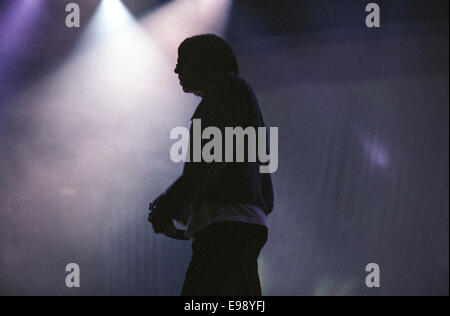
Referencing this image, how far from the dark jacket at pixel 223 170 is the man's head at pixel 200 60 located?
65 millimetres

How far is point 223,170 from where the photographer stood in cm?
117

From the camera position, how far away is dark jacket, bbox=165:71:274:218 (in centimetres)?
109

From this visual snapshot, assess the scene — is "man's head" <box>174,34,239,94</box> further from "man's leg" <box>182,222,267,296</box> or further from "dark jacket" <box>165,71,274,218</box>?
"man's leg" <box>182,222,267,296</box>

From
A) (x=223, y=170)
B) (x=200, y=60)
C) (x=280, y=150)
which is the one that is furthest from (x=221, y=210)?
(x=280, y=150)

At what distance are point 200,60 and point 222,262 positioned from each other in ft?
1.81

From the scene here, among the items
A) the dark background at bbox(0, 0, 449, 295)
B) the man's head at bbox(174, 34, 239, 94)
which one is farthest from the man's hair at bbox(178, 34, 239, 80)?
the dark background at bbox(0, 0, 449, 295)

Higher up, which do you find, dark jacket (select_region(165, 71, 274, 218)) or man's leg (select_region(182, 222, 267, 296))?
Result: dark jacket (select_region(165, 71, 274, 218))

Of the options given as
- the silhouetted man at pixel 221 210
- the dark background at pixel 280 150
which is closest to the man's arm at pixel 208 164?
the silhouetted man at pixel 221 210

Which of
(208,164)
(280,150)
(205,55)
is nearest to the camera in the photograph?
(208,164)

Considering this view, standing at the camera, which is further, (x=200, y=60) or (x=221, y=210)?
(x=200, y=60)

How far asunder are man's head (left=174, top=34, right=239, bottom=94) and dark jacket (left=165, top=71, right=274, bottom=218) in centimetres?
7

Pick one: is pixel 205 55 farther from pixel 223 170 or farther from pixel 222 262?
pixel 222 262

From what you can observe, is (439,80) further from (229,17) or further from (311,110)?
(229,17)
